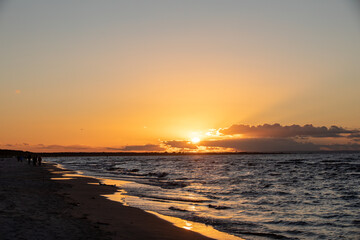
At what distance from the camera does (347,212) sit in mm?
17203

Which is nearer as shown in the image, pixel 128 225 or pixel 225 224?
pixel 128 225

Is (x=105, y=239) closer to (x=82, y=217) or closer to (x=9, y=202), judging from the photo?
(x=82, y=217)

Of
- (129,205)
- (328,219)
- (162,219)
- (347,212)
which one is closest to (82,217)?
(162,219)

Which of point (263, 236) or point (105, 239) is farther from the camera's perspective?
point (263, 236)

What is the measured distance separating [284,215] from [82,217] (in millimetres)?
10218

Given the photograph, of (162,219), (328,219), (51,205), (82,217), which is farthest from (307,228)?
(51,205)

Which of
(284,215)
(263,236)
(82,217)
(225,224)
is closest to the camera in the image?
(263,236)

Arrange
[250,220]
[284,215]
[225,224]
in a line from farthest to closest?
[284,215] < [250,220] < [225,224]

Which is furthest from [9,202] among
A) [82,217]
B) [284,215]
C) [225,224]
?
[284,215]

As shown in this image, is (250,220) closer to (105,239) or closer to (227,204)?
(227,204)

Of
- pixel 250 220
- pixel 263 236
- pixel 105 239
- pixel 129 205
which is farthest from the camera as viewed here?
pixel 129 205

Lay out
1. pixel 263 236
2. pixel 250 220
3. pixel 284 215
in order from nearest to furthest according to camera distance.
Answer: pixel 263 236
pixel 250 220
pixel 284 215

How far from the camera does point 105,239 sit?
10000 millimetres

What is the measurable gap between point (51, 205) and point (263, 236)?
1019 cm
